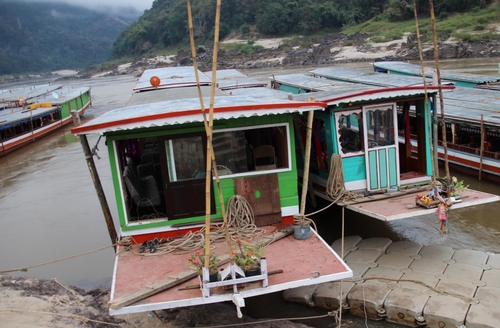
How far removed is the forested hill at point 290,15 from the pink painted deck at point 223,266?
46346mm

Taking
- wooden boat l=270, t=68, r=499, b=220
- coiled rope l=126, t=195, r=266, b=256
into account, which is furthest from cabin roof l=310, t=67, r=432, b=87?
coiled rope l=126, t=195, r=266, b=256

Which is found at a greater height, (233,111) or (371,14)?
(371,14)

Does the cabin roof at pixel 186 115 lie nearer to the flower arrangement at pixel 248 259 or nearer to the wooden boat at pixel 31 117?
the flower arrangement at pixel 248 259

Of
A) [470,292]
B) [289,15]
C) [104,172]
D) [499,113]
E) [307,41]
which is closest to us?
[470,292]

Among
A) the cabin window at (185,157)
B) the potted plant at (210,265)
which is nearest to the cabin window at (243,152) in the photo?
the cabin window at (185,157)

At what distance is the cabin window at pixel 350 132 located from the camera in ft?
26.8

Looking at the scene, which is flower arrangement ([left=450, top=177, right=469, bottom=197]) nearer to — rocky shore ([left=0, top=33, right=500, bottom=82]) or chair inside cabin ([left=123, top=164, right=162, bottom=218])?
chair inside cabin ([left=123, top=164, right=162, bottom=218])

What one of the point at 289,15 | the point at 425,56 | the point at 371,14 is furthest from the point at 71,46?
the point at 425,56

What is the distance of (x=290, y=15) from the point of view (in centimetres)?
7062

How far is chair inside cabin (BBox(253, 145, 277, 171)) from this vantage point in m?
7.60

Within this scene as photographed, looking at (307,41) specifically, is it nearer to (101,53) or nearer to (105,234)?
(105,234)

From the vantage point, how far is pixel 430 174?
28.3 ft

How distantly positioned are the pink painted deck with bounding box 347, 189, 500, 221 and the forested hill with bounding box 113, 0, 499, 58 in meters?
44.2

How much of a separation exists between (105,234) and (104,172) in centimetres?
592
